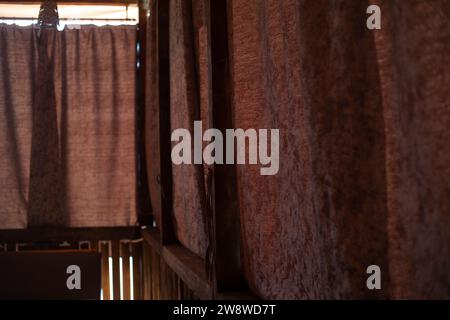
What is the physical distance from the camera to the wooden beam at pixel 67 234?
649cm

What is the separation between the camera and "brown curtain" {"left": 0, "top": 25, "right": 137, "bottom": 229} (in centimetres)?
656

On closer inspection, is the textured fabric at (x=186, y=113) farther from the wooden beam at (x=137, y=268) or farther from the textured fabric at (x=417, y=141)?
the wooden beam at (x=137, y=268)

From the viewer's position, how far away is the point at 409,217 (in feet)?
3.97

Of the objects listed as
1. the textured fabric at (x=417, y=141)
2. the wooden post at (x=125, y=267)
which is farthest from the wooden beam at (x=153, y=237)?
the textured fabric at (x=417, y=141)

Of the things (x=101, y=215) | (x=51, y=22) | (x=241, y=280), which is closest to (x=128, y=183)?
(x=101, y=215)

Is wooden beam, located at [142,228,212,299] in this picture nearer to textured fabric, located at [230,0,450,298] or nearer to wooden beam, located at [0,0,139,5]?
textured fabric, located at [230,0,450,298]

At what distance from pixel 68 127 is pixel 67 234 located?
138cm

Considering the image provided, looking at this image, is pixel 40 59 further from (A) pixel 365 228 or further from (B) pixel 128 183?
(A) pixel 365 228

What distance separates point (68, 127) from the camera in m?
6.72

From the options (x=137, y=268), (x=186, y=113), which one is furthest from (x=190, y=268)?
(x=137, y=268)

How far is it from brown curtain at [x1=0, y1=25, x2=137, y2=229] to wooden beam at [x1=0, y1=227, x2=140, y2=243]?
9 cm

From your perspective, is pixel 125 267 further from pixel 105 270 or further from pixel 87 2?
pixel 87 2

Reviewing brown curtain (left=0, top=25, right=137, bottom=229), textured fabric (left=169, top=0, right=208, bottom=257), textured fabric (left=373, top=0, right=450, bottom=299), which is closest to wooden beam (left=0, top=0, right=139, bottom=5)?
brown curtain (left=0, top=25, right=137, bottom=229)
